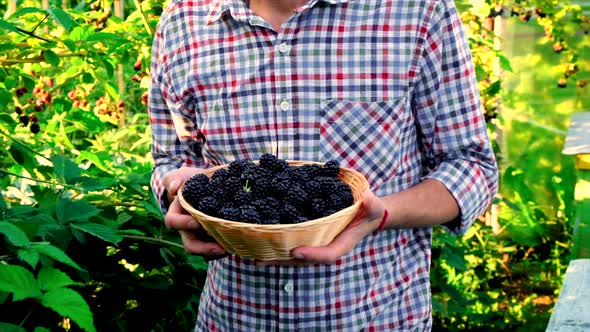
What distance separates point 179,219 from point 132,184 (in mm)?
1097

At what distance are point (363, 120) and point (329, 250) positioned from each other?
1.01 feet

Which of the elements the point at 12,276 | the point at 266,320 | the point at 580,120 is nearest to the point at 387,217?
the point at 266,320

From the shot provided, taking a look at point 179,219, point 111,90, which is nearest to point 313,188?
point 179,219

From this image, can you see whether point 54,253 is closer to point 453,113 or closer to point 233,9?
point 233,9

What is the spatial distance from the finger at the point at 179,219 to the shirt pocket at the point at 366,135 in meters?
0.29

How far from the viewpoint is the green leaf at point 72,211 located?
6.81 ft

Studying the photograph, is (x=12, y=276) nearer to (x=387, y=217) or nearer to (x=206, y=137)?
(x=206, y=137)

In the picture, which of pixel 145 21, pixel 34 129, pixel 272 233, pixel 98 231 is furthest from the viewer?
pixel 145 21

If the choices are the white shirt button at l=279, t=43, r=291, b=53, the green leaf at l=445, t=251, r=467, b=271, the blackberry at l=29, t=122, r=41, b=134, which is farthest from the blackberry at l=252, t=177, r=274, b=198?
the green leaf at l=445, t=251, r=467, b=271

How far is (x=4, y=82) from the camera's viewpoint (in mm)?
2598

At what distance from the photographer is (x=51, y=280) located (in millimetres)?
1665

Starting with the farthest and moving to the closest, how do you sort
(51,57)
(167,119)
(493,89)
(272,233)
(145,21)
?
(493,89) → (145,21) → (51,57) → (167,119) → (272,233)

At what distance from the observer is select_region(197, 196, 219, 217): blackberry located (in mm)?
1519

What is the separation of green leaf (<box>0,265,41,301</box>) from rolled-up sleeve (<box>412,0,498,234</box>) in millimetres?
756
